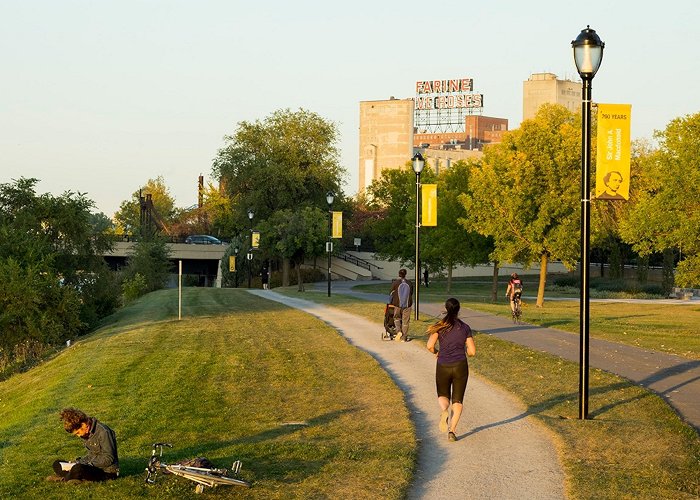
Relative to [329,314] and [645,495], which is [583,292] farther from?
[329,314]

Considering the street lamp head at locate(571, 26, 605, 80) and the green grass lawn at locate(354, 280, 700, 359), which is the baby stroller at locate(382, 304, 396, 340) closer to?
the green grass lawn at locate(354, 280, 700, 359)

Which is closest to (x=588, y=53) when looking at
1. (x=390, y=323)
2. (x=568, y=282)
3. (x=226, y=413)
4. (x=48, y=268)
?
(x=226, y=413)

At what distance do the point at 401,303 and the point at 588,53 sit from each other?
11.4 meters

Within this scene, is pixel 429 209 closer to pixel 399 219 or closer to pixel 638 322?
pixel 638 322

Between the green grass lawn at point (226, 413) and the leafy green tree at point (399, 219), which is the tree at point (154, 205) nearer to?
the leafy green tree at point (399, 219)

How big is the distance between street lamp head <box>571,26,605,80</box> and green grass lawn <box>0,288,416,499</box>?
552 centimetres

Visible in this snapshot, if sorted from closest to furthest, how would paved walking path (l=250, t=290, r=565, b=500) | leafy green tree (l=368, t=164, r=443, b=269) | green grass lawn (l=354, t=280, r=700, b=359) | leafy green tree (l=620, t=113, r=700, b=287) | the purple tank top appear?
paved walking path (l=250, t=290, r=565, b=500)
the purple tank top
green grass lawn (l=354, t=280, r=700, b=359)
leafy green tree (l=620, t=113, r=700, b=287)
leafy green tree (l=368, t=164, r=443, b=269)

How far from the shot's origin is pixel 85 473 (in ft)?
33.7

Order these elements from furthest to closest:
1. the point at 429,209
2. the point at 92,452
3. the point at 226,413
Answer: the point at 429,209
the point at 226,413
the point at 92,452

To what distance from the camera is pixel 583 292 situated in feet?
45.5

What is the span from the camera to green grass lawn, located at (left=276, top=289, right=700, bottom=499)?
33.9 feet

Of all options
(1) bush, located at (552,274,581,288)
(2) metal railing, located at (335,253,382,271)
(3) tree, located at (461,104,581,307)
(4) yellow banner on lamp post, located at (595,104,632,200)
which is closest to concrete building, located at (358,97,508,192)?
(2) metal railing, located at (335,253,382,271)

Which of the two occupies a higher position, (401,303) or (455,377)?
(401,303)

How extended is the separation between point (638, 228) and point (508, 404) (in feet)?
65.1
